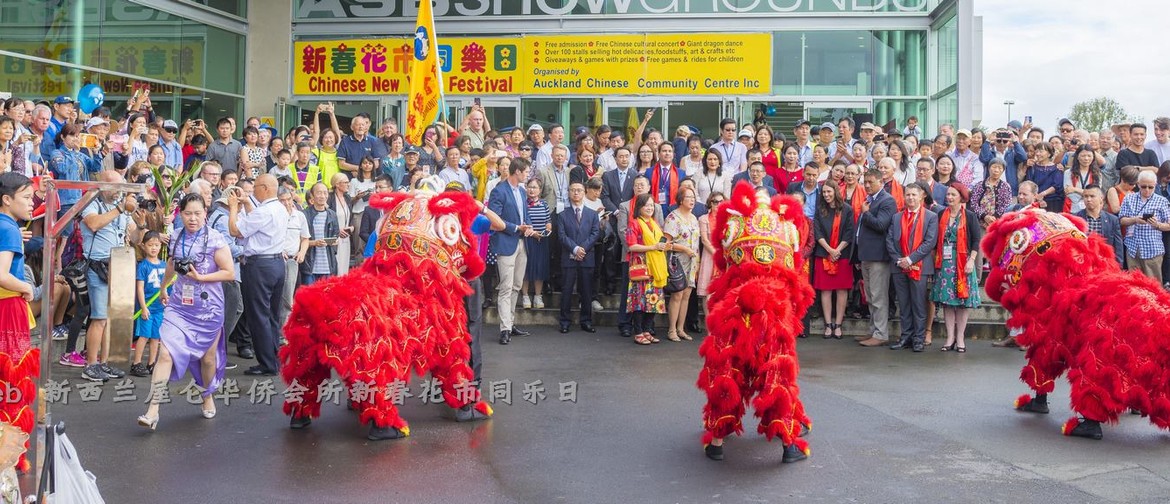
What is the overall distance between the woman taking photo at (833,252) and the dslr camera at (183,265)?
23.2 ft

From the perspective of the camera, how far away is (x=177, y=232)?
7609mm

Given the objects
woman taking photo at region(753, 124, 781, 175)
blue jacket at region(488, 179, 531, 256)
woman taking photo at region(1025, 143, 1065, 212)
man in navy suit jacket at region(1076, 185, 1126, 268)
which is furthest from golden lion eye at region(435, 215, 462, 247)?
woman taking photo at region(1025, 143, 1065, 212)

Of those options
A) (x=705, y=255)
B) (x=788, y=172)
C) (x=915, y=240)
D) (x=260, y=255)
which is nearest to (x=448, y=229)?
(x=260, y=255)

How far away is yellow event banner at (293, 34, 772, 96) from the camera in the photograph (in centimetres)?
1973

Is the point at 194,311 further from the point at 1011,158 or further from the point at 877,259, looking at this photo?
the point at 1011,158

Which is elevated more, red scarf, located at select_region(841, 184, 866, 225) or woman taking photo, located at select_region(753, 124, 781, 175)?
woman taking photo, located at select_region(753, 124, 781, 175)

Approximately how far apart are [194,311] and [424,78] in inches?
197

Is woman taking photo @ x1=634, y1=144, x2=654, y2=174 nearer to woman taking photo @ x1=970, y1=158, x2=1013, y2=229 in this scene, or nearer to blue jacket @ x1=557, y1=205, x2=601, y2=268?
blue jacket @ x1=557, y1=205, x2=601, y2=268

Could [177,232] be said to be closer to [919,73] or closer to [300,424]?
[300,424]

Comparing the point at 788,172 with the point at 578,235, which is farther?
the point at 788,172

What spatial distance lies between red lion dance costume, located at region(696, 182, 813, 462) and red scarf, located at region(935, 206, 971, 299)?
501cm

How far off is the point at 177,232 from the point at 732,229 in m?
4.01

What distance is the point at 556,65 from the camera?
66.4ft

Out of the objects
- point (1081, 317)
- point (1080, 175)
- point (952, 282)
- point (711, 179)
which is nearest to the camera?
point (1081, 317)
